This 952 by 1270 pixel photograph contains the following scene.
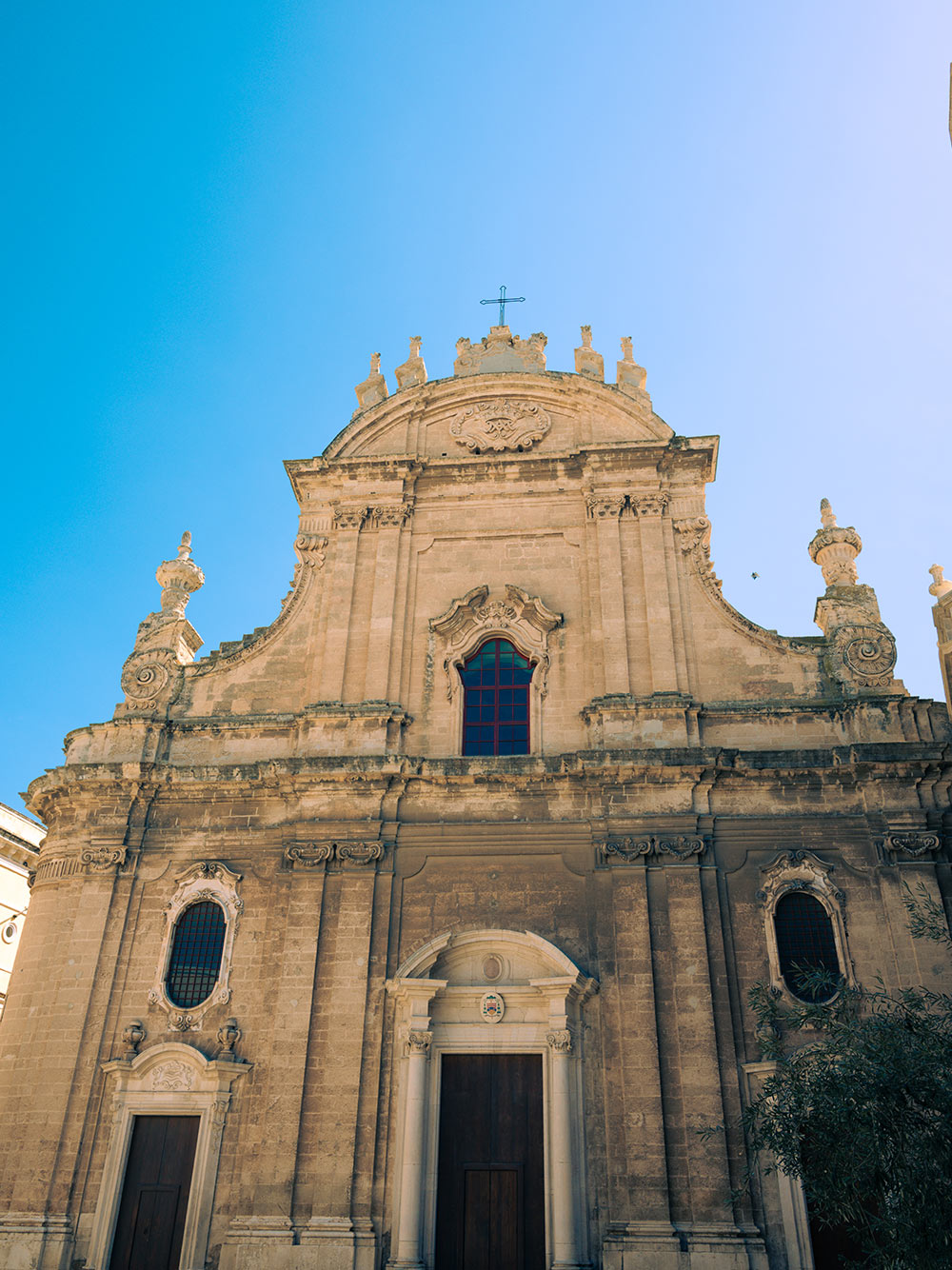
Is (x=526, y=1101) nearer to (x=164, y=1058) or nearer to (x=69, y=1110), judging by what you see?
(x=164, y=1058)

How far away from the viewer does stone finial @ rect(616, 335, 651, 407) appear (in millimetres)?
20109

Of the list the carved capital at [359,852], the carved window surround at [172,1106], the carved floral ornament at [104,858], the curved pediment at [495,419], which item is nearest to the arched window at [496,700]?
the carved capital at [359,852]

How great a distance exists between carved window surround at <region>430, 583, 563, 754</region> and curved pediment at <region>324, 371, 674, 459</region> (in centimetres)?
326

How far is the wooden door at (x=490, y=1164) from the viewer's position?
531 inches

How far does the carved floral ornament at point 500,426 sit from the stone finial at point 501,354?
3.01ft

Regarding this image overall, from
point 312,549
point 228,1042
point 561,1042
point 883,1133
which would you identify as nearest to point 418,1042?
point 561,1042

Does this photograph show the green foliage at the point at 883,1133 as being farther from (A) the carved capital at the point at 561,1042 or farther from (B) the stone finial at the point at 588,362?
(B) the stone finial at the point at 588,362

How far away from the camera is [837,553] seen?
18078mm

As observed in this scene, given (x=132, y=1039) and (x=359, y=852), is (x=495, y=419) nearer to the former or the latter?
(x=359, y=852)

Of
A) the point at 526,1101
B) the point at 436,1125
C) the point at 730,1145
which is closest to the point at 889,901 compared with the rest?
the point at 730,1145

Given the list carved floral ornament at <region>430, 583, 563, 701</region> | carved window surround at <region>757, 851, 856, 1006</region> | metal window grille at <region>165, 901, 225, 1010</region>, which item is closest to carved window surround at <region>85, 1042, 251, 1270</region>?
metal window grille at <region>165, 901, 225, 1010</region>

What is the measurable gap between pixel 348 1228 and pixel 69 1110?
4465mm

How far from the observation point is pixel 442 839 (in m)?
16.0

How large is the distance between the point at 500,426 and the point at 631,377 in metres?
2.90
